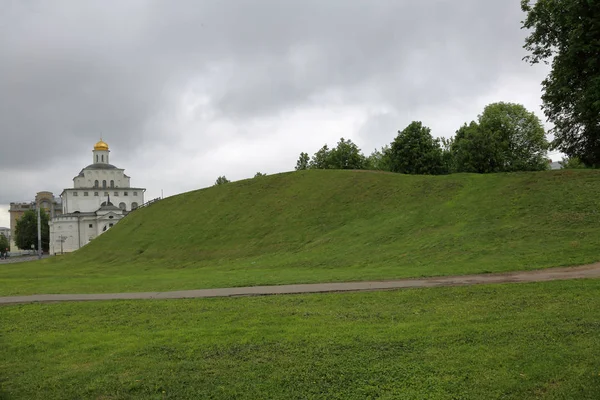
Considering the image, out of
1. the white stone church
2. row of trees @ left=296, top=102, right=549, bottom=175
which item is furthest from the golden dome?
row of trees @ left=296, top=102, right=549, bottom=175

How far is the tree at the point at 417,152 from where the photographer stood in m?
59.0

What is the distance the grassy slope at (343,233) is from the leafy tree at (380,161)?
16401 mm

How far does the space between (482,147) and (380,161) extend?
2396 cm

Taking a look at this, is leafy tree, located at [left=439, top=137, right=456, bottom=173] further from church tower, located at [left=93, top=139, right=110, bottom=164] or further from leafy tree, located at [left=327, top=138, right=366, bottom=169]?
church tower, located at [left=93, top=139, right=110, bottom=164]

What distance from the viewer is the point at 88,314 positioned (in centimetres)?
1145

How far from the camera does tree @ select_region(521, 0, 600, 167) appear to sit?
897 cm

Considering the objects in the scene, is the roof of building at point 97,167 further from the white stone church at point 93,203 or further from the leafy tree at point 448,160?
the leafy tree at point 448,160

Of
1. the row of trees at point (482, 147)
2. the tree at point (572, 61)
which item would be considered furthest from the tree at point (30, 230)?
the tree at point (572, 61)

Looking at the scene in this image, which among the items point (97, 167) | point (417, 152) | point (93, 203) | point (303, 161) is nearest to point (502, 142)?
point (417, 152)

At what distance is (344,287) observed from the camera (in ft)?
45.0

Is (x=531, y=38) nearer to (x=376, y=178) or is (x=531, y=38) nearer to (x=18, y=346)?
(x=18, y=346)

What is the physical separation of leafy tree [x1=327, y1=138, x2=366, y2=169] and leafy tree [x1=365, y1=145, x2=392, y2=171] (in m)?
3.59

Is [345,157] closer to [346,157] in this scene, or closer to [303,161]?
[346,157]

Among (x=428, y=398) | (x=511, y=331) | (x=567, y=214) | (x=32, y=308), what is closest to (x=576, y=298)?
(x=511, y=331)
